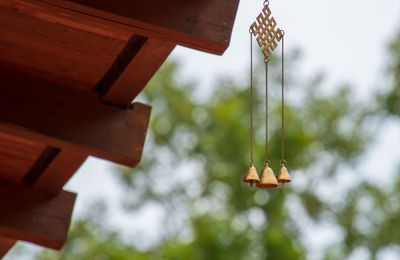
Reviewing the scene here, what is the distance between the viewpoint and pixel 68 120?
7.87ft

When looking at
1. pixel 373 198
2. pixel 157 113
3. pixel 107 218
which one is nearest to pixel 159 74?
pixel 157 113

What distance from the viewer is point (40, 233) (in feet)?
10.2

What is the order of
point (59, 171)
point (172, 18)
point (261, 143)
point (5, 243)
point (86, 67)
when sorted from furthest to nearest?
point (261, 143) → point (5, 243) → point (59, 171) → point (86, 67) → point (172, 18)

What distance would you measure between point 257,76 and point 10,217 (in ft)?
39.3

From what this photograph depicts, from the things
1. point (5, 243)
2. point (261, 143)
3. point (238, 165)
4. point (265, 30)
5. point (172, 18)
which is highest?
point (261, 143)

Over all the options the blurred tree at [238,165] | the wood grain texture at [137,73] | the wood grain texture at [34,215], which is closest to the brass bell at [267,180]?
the wood grain texture at [137,73]

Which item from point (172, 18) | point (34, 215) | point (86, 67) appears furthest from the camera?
point (34, 215)

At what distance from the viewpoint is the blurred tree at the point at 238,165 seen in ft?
38.5

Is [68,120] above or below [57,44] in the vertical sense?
below

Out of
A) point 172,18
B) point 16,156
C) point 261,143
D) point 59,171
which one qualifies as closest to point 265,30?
point 172,18

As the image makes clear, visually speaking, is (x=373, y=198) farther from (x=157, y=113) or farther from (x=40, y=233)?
(x=40, y=233)

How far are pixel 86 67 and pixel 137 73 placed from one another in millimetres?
284

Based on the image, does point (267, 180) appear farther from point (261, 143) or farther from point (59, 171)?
point (261, 143)

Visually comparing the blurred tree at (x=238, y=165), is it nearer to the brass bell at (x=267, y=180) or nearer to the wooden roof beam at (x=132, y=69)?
the wooden roof beam at (x=132, y=69)
